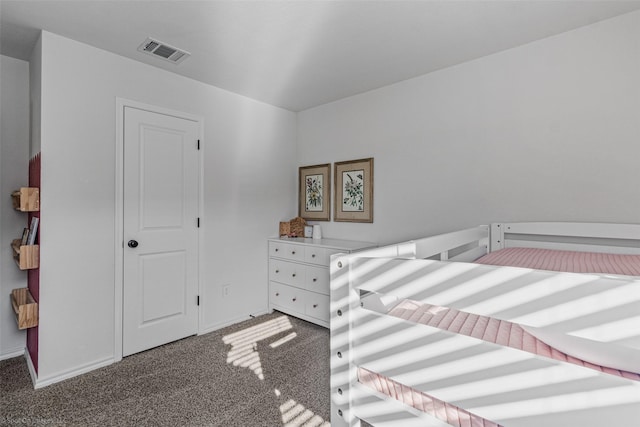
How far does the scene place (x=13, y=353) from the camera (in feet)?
7.56

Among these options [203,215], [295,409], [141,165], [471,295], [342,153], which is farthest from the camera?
[342,153]

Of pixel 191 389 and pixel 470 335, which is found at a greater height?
pixel 470 335

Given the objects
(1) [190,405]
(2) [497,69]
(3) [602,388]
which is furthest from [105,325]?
(2) [497,69]

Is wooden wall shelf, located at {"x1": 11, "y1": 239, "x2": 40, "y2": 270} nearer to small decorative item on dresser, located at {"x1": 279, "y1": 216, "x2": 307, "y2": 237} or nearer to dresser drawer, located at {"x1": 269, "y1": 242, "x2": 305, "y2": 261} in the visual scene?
dresser drawer, located at {"x1": 269, "y1": 242, "x2": 305, "y2": 261}

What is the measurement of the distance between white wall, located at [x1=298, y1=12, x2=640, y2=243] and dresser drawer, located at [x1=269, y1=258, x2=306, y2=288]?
28.6 inches

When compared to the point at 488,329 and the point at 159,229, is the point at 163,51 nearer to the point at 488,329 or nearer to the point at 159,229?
the point at 159,229

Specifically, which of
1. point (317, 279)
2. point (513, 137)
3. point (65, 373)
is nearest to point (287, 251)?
point (317, 279)

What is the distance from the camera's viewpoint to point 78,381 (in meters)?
1.97

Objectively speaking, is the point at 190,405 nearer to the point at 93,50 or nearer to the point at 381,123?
the point at 93,50

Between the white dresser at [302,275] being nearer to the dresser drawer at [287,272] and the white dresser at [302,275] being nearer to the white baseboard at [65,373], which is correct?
the dresser drawer at [287,272]

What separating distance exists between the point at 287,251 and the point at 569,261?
226cm

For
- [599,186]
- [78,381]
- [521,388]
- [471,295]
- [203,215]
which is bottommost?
[78,381]

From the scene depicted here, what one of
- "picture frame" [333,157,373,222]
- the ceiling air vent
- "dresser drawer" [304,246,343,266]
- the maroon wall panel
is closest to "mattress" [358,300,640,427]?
"dresser drawer" [304,246,343,266]

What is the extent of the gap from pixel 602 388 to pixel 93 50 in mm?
3072
